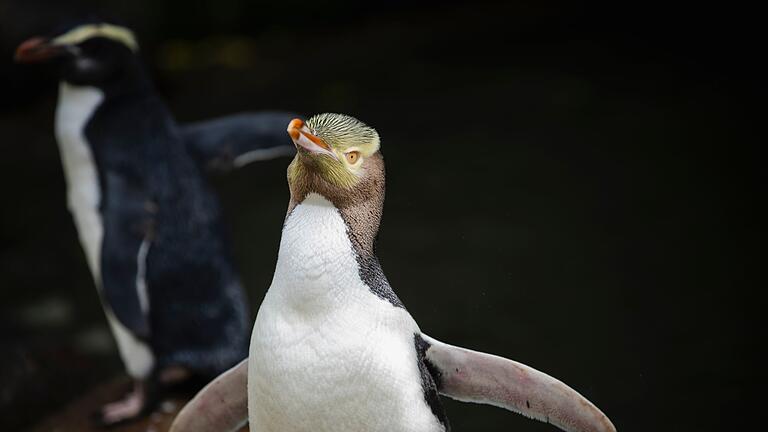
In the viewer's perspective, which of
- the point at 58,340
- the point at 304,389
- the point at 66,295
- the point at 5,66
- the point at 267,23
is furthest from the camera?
the point at 267,23

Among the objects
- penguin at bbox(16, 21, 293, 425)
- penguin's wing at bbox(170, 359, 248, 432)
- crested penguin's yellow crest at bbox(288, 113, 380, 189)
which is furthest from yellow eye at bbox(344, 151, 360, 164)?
penguin at bbox(16, 21, 293, 425)

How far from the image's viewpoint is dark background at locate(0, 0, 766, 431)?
2.78 m

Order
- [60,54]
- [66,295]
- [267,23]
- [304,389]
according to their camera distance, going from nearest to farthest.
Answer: [304,389], [60,54], [66,295], [267,23]

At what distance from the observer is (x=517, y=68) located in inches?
260

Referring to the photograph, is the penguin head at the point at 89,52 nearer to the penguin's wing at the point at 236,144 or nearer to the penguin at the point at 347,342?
the penguin's wing at the point at 236,144

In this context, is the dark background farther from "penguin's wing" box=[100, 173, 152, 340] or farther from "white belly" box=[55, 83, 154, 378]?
"penguin's wing" box=[100, 173, 152, 340]

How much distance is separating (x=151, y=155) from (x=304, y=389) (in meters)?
1.48

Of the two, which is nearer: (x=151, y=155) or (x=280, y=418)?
(x=280, y=418)

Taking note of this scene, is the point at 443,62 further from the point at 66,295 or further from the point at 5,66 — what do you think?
the point at 66,295

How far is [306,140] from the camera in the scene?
5.12 feet

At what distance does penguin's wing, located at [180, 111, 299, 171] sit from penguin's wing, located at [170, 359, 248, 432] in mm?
1232

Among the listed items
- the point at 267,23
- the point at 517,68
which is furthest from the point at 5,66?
the point at 517,68

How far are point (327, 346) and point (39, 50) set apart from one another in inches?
66.6

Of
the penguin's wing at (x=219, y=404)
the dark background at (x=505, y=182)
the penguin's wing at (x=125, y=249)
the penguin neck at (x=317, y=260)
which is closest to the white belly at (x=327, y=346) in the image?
the penguin neck at (x=317, y=260)
